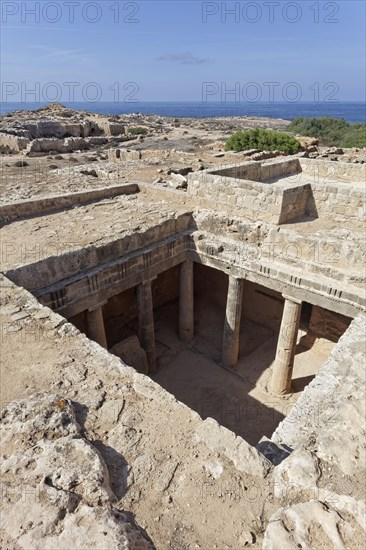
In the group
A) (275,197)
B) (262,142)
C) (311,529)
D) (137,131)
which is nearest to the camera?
(311,529)

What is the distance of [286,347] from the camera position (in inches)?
326

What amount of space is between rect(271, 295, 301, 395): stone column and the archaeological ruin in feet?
0.15

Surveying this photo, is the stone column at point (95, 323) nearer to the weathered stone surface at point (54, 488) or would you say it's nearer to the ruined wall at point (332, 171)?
the weathered stone surface at point (54, 488)

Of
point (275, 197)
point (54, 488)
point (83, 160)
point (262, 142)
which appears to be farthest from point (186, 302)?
point (262, 142)

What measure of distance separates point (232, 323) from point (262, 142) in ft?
53.8

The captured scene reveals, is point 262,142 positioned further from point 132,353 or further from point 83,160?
point 132,353

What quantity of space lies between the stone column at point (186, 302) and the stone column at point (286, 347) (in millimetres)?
2839

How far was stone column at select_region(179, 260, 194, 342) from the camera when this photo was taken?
9.52 m

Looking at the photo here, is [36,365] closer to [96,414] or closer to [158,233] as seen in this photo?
[96,414]

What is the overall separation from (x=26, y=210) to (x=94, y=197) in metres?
2.00

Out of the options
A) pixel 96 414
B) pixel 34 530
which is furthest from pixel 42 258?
pixel 34 530

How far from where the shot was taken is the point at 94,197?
33.3ft

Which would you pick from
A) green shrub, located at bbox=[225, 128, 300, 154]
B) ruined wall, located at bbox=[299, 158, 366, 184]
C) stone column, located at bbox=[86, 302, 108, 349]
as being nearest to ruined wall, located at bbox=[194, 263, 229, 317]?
ruined wall, located at bbox=[299, 158, 366, 184]

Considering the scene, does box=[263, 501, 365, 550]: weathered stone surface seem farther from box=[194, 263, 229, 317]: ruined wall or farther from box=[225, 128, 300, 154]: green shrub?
box=[225, 128, 300, 154]: green shrub
